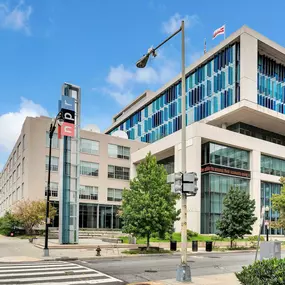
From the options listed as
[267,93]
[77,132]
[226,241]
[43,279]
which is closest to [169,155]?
[267,93]

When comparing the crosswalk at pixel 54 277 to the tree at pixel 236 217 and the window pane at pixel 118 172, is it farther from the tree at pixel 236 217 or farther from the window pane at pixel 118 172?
the window pane at pixel 118 172

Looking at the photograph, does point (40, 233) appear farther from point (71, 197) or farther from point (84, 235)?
point (71, 197)

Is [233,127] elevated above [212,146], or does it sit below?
above

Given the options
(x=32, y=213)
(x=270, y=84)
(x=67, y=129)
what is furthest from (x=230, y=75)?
(x=32, y=213)

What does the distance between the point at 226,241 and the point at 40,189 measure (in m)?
27.5

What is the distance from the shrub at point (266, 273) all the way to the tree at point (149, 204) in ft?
65.8

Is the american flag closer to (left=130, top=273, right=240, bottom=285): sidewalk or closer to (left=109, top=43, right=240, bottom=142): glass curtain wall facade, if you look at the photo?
(left=109, top=43, right=240, bottom=142): glass curtain wall facade

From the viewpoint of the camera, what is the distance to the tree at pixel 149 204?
2967 centimetres

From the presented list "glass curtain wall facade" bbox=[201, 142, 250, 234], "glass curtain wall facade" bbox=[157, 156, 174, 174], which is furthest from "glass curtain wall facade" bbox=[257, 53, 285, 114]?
"glass curtain wall facade" bbox=[157, 156, 174, 174]

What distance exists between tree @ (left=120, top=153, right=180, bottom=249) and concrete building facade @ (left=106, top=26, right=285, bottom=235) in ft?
67.6

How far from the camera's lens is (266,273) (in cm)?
895

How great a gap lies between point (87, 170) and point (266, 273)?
2191 inches

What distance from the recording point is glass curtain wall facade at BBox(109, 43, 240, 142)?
58.0 meters

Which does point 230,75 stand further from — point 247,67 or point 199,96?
point 199,96
